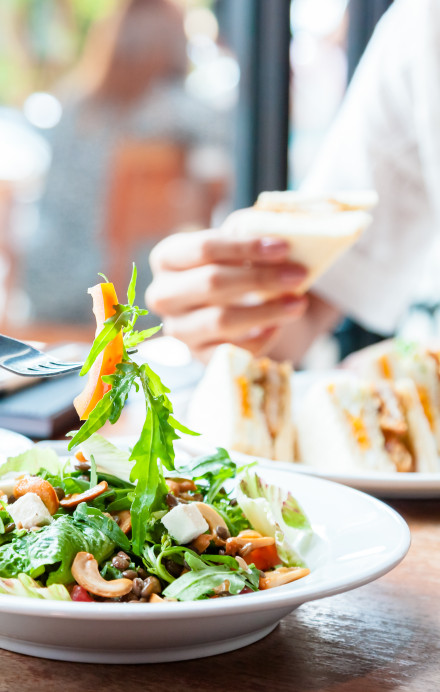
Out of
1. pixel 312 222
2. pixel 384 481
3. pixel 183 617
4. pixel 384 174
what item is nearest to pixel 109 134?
pixel 384 174

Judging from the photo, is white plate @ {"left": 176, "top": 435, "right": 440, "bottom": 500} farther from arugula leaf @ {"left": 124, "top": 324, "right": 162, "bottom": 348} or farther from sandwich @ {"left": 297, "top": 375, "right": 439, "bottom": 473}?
arugula leaf @ {"left": 124, "top": 324, "right": 162, "bottom": 348}

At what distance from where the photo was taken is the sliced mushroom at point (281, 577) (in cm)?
99

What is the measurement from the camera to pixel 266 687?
89cm

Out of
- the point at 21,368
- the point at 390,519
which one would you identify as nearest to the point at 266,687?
the point at 390,519

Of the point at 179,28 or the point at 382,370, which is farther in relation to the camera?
the point at 179,28

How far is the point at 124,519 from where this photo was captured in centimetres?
106

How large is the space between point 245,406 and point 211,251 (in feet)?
2.52

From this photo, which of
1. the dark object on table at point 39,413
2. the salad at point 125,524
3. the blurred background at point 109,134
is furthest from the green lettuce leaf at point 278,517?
the blurred background at point 109,134

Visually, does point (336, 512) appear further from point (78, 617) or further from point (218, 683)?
point (78, 617)

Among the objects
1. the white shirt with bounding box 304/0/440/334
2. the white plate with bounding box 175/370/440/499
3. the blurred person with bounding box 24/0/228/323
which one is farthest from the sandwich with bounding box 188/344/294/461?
the blurred person with bounding box 24/0/228/323

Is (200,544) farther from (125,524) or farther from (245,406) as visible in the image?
(245,406)

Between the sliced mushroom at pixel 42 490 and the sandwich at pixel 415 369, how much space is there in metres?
1.30

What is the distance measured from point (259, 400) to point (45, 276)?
6.98 metres

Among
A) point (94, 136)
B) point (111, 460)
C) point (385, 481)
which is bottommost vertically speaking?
point (385, 481)
